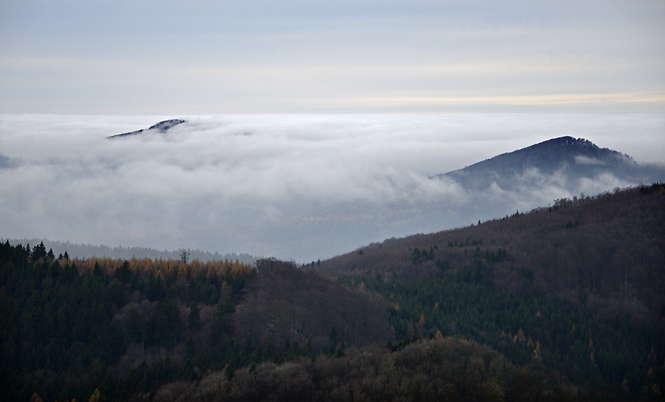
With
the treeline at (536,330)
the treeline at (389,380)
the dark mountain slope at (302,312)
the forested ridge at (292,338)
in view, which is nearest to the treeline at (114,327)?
the forested ridge at (292,338)

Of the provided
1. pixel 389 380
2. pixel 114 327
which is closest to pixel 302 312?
pixel 114 327

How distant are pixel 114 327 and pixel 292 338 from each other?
116ft

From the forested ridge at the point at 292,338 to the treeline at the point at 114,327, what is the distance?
33cm

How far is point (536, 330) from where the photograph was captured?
16500 centimetres

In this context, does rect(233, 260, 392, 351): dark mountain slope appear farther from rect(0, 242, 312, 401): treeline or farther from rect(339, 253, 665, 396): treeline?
rect(339, 253, 665, 396): treeline

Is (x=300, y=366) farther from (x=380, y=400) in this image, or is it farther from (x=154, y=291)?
(x=154, y=291)

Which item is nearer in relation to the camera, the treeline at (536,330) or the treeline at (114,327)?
the treeline at (114,327)

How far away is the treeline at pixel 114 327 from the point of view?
10338cm

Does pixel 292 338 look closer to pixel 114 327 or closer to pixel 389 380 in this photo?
pixel 114 327

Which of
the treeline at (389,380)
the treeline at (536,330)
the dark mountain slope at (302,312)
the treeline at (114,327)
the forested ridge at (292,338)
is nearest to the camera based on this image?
the treeline at (389,380)

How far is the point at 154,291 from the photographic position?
5655 inches

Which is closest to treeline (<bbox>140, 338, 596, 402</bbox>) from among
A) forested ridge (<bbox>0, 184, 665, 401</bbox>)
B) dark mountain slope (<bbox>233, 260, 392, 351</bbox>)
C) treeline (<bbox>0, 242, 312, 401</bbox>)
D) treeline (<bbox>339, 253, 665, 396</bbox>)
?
forested ridge (<bbox>0, 184, 665, 401</bbox>)

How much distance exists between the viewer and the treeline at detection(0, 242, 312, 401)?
10338cm

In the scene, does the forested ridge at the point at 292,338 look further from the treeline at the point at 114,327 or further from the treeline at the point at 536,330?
the treeline at the point at 536,330
